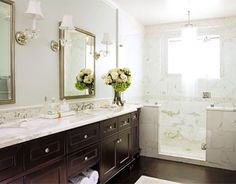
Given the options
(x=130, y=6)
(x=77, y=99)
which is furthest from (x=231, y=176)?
(x=130, y=6)

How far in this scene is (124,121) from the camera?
300cm

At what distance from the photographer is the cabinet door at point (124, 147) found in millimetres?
2855

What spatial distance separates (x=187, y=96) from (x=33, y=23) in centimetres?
327

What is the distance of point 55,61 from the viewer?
2.49m

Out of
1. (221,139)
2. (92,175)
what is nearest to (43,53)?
(92,175)

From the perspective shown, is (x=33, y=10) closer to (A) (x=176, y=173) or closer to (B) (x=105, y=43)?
(B) (x=105, y=43)

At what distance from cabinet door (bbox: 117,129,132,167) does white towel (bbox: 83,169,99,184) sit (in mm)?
571

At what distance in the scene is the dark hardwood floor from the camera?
288 cm

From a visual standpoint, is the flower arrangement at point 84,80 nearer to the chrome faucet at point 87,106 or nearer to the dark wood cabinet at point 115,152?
the chrome faucet at point 87,106

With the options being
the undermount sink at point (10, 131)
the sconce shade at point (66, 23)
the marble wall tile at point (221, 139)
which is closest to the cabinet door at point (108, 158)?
the undermount sink at point (10, 131)

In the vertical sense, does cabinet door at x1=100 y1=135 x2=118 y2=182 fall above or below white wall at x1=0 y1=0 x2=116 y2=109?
below

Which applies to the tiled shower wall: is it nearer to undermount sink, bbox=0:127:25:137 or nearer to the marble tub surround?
the marble tub surround

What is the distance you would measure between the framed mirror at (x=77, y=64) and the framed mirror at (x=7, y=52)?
63 cm

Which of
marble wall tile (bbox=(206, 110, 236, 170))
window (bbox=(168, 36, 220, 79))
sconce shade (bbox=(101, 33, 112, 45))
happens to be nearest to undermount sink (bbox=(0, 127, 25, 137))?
sconce shade (bbox=(101, 33, 112, 45))
